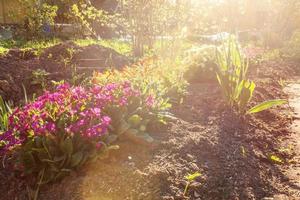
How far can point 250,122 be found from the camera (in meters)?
→ 4.78

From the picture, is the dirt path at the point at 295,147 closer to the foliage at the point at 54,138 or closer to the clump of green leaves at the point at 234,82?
the clump of green leaves at the point at 234,82

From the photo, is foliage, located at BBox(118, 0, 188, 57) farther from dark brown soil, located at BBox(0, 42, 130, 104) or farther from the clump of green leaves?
the clump of green leaves

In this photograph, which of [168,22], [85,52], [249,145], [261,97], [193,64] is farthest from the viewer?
[168,22]

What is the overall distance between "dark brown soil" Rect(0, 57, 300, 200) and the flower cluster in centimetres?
31

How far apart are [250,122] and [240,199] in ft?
5.83

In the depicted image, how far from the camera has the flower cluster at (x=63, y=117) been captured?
3.13 meters

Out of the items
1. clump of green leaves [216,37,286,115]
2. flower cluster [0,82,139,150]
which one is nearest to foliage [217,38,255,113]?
clump of green leaves [216,37,286,115]

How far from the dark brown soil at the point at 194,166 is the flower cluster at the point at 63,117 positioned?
12.1 inches

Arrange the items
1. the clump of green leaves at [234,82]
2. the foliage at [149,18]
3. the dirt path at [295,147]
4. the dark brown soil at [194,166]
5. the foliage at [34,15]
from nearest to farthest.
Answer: the dark brown soil at [194,166] → the dirt path at [295,147] → the clump of green leaves at [234,82] → the foliage at [149,18] → the foliage at [34,15]

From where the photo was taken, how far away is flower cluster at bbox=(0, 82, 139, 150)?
123 inches

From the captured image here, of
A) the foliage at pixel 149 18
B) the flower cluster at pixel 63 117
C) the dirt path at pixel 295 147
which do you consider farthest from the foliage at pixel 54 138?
the foliage at pixel 149 18

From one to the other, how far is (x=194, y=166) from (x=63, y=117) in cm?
114

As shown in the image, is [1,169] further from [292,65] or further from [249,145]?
[292,65]

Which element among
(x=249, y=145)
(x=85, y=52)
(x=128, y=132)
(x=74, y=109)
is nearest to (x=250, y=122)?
(x=249, y=145)
